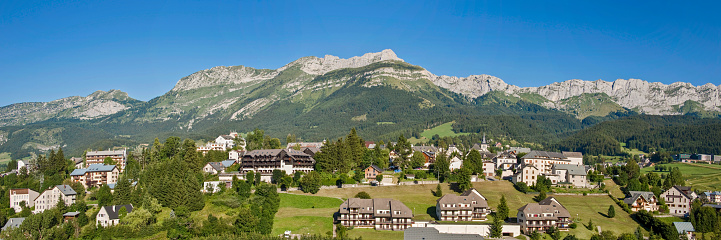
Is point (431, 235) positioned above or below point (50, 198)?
below

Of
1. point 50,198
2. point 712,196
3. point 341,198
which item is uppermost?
point 341,198

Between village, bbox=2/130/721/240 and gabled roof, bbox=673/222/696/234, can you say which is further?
gabled roof, bbox=673/222/696/234

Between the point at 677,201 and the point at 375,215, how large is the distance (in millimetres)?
59972

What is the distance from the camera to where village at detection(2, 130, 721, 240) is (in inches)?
3393

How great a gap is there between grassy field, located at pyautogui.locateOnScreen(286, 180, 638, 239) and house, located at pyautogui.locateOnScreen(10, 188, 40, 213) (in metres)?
51.5

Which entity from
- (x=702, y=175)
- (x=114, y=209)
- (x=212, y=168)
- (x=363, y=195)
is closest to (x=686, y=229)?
(x=363, y=195)

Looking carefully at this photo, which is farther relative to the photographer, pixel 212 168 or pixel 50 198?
pixel 212 168

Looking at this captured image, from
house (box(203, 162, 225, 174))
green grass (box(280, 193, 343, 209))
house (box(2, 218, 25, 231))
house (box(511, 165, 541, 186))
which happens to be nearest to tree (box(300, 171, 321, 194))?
green grass (box(280, 193, 343, 209))

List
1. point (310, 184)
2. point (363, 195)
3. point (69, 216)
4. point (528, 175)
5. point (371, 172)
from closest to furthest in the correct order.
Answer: point (69, 216) → point (363, 195) → point (310, 184) → point (528, 175) → point (371, 172)

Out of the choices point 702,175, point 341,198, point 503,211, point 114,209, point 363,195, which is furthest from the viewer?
point 702,175

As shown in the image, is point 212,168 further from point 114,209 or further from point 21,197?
point 21,197

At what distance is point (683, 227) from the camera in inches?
3497

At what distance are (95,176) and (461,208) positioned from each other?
7808 centimetres

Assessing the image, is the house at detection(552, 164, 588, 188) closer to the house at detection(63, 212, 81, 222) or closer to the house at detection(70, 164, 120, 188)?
the house at detection(63, 212, 81, 222)
